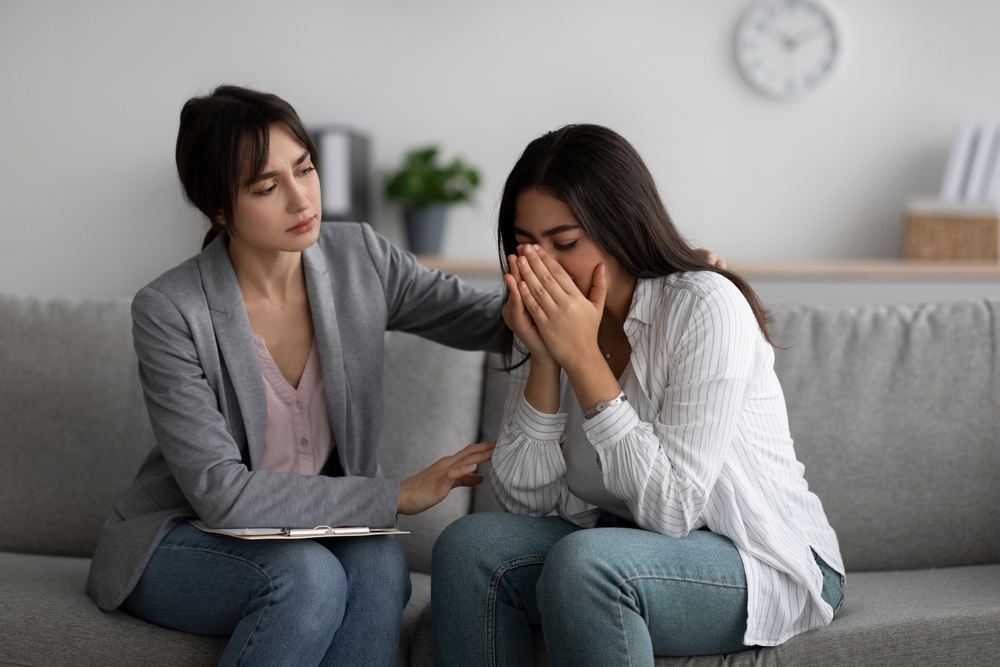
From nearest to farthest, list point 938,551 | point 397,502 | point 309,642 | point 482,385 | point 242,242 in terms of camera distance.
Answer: point 309,642 < point 397,502 < point 242,242 < point 938,551 < point 482,385

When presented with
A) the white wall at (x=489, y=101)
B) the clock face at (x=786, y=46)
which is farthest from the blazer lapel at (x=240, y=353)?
the clock face at (x=786, y=46)

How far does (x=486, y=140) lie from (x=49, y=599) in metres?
2.51

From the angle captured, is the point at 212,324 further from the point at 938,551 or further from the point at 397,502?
the point at 938,551

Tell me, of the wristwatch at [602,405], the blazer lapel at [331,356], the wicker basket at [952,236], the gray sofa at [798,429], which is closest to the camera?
the wristwatch at [602,405]

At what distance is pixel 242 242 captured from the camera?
5.23 ft

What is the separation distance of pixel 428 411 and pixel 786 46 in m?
2.42

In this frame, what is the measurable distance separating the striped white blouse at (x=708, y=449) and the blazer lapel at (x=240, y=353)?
1.37ft

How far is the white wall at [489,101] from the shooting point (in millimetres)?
3514

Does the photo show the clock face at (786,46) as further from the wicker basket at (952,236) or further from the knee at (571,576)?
the knee at (571,576)

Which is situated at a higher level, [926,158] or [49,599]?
[926,158]

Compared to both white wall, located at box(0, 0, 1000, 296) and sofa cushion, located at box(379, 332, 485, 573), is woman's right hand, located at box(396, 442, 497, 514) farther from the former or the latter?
white wall, located at box(0, 0, 1000, 296)

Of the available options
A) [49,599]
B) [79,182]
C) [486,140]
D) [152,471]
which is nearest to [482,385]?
[152,471]

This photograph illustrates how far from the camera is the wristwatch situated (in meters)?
1.31

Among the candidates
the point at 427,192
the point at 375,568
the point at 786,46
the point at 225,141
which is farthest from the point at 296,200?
the point at 786,46
